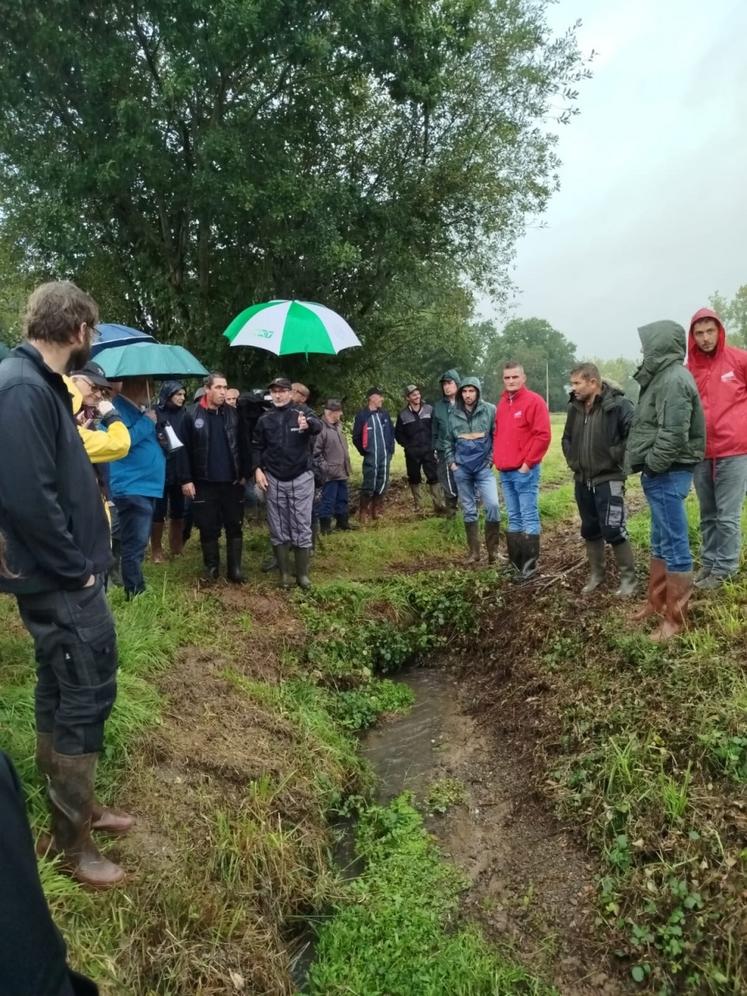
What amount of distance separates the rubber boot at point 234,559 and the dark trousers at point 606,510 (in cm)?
339

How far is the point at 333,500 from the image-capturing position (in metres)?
9.62

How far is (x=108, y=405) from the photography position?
13.5 feet

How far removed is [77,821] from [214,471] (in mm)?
4138

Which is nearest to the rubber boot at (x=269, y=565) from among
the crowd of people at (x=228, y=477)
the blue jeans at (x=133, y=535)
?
the crowd of people at (x=228, y=477)

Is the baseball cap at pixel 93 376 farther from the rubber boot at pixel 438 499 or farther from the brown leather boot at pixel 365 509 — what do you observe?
the rubber boot at pixel 438 499

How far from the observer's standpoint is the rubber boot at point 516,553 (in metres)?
7.05

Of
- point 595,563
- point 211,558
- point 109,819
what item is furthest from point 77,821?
point 595,563

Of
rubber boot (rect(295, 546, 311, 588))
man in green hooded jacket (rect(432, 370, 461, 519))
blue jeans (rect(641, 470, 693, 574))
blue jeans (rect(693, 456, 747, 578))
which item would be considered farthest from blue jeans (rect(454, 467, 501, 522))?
blue jeans (rect(641, 470, 693, 574))

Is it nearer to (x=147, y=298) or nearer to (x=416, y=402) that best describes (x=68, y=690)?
(x=147, y=298)

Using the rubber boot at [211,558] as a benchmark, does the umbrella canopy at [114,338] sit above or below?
above

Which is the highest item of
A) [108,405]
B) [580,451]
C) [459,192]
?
[459,192]

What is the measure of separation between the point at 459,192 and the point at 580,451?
228 inches

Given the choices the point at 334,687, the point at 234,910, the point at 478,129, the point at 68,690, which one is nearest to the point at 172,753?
the point at 234,910

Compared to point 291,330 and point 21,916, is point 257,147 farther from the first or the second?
point 21,916
